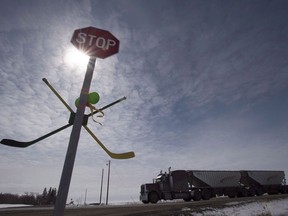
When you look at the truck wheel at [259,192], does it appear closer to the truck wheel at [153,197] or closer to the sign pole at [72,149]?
the truck wheel at [153,197]

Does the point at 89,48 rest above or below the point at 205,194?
below

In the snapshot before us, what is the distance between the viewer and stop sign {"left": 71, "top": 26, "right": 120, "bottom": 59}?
2.41 meters

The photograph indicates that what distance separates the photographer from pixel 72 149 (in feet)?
6.55

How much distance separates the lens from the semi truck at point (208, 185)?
22031mm

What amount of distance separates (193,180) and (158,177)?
3845mm

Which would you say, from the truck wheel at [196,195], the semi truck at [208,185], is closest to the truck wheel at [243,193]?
the semi truck at [208,185]

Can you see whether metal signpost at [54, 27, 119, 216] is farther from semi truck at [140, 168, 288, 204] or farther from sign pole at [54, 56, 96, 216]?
semi truck at [140, 168, 288, 204]

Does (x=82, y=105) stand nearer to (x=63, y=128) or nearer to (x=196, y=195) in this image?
(x=63, y=128)

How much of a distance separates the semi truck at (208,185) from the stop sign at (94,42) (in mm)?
21274

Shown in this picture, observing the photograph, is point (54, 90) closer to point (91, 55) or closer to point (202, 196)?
point (91, 55)

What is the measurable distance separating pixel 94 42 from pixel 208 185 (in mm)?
24748

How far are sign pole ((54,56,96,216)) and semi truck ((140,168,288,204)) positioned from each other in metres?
21.2

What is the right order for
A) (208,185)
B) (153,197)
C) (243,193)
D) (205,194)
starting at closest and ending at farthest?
(153,197)
(205,194)
(208,185)
(243,193)

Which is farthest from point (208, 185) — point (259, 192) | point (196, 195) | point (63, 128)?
point (63, 128)
